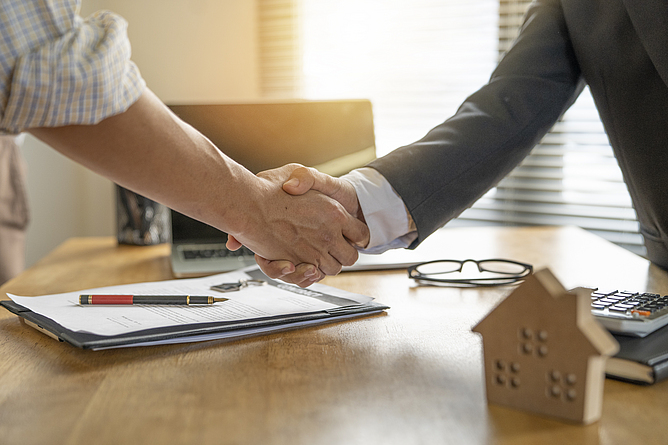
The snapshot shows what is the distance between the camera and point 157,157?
0.61 metres

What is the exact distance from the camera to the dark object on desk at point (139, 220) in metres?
1.39

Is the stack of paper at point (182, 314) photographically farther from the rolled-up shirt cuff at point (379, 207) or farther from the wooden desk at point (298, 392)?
the rolled-up shirt cuff at point (379, 207)

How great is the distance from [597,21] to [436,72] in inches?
57.4

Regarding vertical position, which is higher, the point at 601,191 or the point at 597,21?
the point at 597,21

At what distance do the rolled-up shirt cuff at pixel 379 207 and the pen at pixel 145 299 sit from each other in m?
0.30

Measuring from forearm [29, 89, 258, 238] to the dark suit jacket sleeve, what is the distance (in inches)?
11.4

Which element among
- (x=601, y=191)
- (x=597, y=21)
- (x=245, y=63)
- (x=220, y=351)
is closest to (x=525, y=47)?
(x=597, y=21)

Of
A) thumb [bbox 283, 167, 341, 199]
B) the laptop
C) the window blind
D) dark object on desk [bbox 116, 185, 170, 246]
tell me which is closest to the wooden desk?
thumb [bbox 283, 167, 341, 199]

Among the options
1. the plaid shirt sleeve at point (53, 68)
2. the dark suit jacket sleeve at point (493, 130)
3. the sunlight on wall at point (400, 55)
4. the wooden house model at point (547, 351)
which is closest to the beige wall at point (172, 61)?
the sunlight on wall at point (400, 55)

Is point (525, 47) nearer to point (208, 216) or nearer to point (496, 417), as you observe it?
point (208, 216)

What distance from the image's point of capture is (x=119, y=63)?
0.55m

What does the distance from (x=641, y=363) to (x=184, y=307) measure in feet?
1.57

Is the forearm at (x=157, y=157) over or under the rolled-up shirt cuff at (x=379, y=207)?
over

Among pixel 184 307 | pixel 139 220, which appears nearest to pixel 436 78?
pixel 139 220
